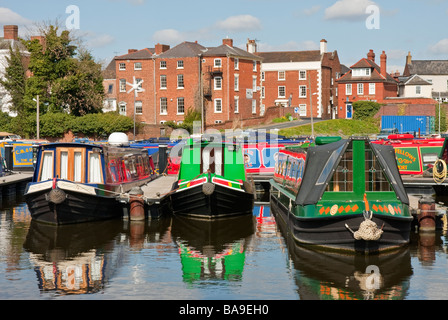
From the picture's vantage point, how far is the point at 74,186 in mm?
21719

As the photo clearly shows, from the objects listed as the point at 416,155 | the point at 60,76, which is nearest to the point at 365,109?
the point at 60,76

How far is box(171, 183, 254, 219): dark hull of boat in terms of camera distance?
23172 mm

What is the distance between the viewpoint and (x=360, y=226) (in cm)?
1647

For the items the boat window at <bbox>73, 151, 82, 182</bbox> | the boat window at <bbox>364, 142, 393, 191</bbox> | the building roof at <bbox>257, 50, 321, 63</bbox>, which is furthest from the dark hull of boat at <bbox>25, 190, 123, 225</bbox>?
the building roof at <bbox>257, 50, 321, 63</bbox>

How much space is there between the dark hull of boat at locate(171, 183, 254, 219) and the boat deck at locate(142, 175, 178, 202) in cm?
66

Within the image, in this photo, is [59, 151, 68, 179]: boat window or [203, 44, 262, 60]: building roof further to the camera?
[203, 44, 262, 60]: building roof

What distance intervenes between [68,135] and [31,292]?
53.1 metres

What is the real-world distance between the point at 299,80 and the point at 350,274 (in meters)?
73.3

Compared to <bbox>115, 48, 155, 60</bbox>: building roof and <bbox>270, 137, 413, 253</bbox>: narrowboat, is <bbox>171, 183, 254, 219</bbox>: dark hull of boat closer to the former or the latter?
<bbox>270, 137, 413, 253</bbox>: narrowboat

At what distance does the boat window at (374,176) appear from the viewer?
686 inches

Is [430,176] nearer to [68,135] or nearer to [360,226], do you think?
[360,226]

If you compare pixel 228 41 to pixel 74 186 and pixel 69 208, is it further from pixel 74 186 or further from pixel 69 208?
pixel 74 186

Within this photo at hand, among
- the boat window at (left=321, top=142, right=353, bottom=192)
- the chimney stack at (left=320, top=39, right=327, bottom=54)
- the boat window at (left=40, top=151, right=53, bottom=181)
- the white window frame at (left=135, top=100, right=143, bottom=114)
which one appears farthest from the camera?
the chimney stack at (left=320, top=39, right=327, bottom=54)

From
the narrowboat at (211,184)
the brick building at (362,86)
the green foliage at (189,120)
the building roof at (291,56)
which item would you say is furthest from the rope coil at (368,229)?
the brick building at (362,86)
